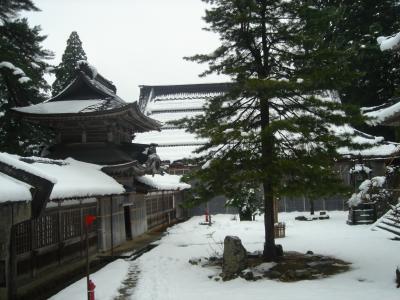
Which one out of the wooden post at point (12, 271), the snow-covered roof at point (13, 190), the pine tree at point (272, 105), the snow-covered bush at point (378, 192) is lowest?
the wooden post at point (12, 271)

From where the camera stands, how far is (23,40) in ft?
61.5

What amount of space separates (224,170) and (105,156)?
886 cm

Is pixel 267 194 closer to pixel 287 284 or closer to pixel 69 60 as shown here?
pixel 287 284

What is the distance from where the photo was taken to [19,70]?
1747cm

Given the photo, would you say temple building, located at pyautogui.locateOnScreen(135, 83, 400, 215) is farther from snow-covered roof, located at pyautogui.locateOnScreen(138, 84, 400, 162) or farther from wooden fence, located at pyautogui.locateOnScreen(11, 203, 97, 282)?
wooden fence, located at pyautogui.locateOnScreen(11, 203, 97, 282)

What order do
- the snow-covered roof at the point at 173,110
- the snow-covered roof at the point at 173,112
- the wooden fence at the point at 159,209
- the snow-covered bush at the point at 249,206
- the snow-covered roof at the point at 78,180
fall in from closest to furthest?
the snow-covered roof at the point at 78,180 → the wooden fence at the point at 159,209 → the snow-covered bush at the point at 249,206 → the snow-covered roof at the point at 173,112 → the snow-covered roof at the point at 173,110

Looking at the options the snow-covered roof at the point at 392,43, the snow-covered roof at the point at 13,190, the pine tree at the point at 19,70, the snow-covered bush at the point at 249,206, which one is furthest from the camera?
the snow-covered bush at the point at 249,206

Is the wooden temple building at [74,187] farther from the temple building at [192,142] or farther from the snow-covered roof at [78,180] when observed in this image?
the temple building at [192,142]

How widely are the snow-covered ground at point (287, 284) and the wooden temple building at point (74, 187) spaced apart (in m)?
1.87

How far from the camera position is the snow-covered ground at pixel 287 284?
1008cm

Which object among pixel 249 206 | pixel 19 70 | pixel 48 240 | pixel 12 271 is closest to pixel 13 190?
pixel 12 271

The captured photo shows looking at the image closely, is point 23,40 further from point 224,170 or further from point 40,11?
point 224,170

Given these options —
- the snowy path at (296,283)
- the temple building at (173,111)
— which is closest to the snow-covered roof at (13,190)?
the snowy path at (296,283)

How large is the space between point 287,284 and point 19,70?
1386cm
